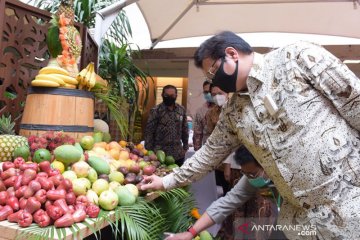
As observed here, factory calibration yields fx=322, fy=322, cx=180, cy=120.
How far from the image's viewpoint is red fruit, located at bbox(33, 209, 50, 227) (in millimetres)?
948

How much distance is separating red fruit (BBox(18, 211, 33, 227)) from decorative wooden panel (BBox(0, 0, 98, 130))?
3.36 feet

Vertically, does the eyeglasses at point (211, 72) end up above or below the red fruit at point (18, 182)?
above

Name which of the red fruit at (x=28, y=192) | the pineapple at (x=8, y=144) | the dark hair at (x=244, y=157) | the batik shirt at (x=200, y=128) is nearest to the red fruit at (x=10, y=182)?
the red fruit at (x=28, y=192)

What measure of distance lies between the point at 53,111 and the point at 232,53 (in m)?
0.88

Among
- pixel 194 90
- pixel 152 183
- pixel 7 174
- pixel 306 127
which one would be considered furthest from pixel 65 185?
pixel 194 90

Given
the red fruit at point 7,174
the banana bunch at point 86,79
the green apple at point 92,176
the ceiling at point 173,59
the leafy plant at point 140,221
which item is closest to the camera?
the leafy plant at point 140,221

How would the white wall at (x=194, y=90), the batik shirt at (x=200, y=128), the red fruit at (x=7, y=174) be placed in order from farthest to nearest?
the white wall at (x=194, y=90) < the batik shirt at (x=200, y=128) < the red fruit at (x=7, y=174)

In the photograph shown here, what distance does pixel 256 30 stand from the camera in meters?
3.47

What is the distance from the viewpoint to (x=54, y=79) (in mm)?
1549

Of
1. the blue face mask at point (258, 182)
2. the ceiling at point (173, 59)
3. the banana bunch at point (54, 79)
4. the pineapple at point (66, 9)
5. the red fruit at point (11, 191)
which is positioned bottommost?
the blue face mask at point (258, 182)

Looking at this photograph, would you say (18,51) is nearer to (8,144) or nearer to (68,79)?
(68,79)

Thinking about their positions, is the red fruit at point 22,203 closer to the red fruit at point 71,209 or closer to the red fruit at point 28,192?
the red fruit at point 28,192

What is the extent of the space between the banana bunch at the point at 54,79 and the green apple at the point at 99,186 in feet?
1.83

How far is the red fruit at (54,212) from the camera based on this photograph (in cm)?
97
